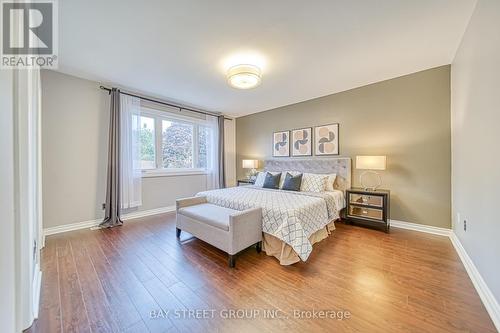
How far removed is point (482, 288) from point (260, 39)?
122 inches

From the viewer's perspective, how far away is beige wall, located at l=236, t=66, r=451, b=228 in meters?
2.93

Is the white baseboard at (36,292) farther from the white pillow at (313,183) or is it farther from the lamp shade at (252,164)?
the lamp shade at (252,164)

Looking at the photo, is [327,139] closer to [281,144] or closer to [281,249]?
[281,144]

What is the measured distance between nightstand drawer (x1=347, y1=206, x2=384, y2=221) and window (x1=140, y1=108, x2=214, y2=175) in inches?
136

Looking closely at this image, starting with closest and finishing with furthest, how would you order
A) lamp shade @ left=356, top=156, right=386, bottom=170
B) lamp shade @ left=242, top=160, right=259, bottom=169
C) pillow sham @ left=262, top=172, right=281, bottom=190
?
lamp shade @ left=356, top=156, right=386, bottom=170 → pillow sham @ left=262, top=172, right=281, bottom=190 → lamp shade @ left=242, top=160, right=259, bottom=169

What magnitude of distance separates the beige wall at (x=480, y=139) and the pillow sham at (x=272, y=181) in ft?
8.33

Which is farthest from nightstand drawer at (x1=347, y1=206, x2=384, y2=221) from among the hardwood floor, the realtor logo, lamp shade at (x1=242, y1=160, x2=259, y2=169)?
the realtor logo

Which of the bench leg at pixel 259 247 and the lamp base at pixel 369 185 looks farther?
the lamp base at pixel 369 185

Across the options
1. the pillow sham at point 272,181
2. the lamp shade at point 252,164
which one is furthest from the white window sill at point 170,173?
the pillow sham at point 272,181

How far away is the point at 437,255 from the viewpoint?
2.31 metres

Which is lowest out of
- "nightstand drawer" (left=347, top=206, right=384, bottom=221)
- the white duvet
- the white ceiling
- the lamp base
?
"nightstand drawer" (left=347, top=206, right=384, bottom=221)

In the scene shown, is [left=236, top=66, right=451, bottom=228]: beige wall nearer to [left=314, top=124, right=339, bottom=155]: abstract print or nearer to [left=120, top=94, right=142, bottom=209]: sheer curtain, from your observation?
[left=314, top=124, right=339, bottom=155]: abstract print

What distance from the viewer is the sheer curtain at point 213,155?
5.12 meters

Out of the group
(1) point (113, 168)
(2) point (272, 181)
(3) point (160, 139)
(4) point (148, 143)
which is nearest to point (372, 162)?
(2) point (272, 181)
